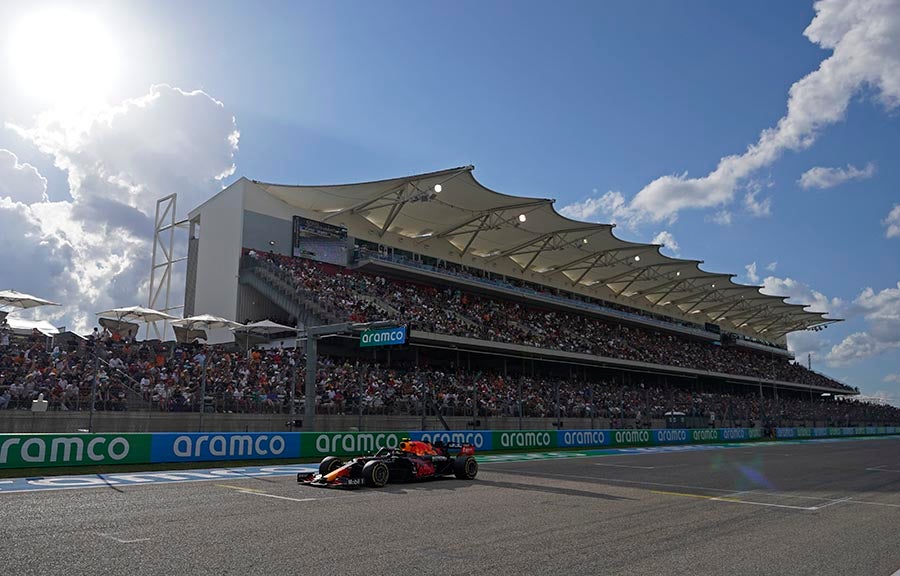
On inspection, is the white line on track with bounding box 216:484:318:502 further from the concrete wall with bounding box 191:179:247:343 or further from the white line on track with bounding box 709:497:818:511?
the concrete wall with bounding box 191:179:247:343

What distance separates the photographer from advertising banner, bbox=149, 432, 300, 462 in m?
15.7

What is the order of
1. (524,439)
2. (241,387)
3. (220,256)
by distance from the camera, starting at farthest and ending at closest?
(220,256) < (524,439) < (241,387)

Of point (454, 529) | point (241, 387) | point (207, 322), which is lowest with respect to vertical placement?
point (454, 529)

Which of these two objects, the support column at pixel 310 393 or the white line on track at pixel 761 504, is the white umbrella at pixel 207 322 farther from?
the white line on track at pixel 761 504

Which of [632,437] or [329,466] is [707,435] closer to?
[632,437]

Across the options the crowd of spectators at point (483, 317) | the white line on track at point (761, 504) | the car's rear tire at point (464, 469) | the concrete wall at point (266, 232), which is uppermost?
the concrete wall at point (266, 232)

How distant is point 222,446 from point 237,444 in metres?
0.40

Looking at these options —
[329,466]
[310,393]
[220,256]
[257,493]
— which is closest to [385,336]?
[310,393]

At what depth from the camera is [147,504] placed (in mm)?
9836

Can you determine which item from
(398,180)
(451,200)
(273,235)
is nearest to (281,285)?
(273,235)

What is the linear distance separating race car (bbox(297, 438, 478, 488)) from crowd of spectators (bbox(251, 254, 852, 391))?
59.6 ft

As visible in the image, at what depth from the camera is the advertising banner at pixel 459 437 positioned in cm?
2095

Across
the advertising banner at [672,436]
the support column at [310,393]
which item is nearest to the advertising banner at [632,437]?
the advertising banner at [672,436]

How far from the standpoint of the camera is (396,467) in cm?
1335
